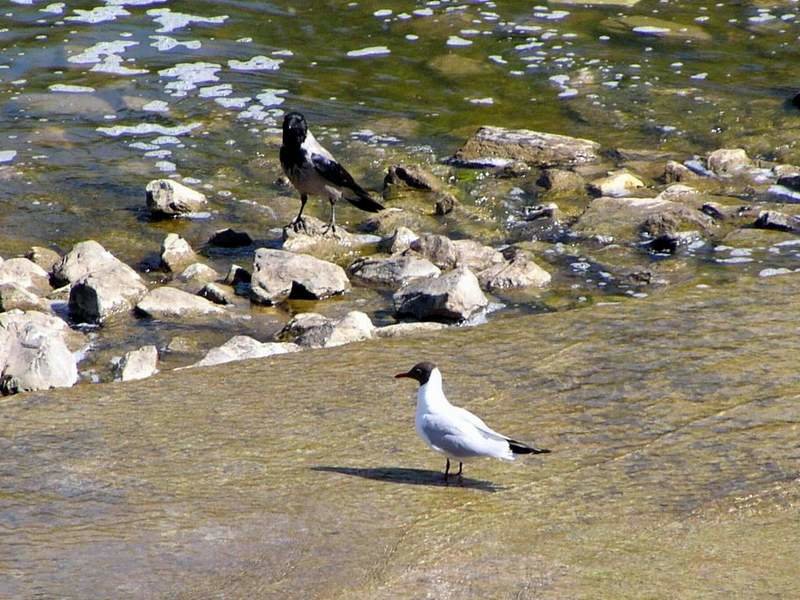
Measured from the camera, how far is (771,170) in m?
12.1

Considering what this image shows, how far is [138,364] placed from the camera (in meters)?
8.06

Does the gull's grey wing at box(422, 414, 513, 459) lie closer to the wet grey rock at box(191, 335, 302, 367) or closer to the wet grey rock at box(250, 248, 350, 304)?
the wet grey rock at box(191, 335, 302, 367)

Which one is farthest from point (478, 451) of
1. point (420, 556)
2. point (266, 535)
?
point (266, 535)

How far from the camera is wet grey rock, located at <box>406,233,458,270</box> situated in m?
10.3

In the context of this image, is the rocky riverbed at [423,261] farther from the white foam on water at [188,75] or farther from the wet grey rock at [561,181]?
the white foam on water at [188,75]

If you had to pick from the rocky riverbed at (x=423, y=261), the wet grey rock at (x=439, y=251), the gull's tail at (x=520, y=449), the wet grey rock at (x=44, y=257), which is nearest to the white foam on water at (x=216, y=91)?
the rocky riverbed at (x=423, y=261)

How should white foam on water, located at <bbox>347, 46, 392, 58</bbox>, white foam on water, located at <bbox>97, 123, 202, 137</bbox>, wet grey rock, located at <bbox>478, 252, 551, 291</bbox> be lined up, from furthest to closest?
white foam on water, located at <bbox>347, 46, 392, 58</bbox>
white foam on water, located at <bbox>97, 123, 202, 137</bbox>
wet grey rock, located at <bbox>478, 252, 551, 291</bbox>

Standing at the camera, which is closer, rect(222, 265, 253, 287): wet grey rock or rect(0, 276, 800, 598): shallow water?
rect(0, 276, 800, 598): shallow water

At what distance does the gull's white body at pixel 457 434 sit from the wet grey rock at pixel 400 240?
4.96 meters

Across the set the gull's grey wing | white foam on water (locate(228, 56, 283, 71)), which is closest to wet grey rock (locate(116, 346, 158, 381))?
the gull's grey wing

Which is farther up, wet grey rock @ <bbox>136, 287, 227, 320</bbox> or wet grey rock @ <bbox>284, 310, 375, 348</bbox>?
wet grey rock @ <bbox>284, 310, 375, 348</bbox>

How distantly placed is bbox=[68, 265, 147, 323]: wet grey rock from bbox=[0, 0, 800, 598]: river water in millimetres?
321

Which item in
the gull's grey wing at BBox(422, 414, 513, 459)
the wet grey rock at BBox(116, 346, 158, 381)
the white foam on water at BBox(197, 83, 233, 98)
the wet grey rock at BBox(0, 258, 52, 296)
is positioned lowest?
the white foam on water at BBox(197, 83, 233, 98)

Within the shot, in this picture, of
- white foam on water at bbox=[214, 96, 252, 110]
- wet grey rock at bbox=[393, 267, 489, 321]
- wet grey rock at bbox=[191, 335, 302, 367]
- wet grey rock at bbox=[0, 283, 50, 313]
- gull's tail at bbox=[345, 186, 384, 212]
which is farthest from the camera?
white foam on water at bbox=[214, 96, 252, 110]
